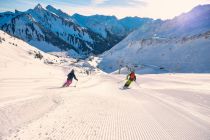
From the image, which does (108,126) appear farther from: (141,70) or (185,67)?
(141,70)

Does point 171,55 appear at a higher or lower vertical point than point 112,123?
higher

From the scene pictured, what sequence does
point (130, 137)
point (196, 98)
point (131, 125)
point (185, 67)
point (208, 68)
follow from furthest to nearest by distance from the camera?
point (185, 67)
point (208, 68)
point (196, 98)
point (131, 125)
point (130, 137)

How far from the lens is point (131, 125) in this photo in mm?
12797

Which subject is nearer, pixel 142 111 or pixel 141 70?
pixel 142 111

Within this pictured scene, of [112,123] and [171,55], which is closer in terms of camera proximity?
[112,123]

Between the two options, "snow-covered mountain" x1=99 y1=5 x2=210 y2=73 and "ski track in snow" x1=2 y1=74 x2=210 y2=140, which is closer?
"ski track in snow" x1=2 y1=74 x2=210 y2=140

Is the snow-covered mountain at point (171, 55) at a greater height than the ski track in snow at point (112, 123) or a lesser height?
greater

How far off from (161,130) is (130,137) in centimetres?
188

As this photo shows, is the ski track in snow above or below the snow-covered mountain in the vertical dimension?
below

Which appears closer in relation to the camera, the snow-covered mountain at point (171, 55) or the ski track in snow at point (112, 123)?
the ski track in snow at point (112, 123)

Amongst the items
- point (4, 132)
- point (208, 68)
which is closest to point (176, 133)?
point (4, 132)

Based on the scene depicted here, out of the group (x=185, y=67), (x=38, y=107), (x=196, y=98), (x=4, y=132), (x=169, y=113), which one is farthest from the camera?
(x=185, y=67)

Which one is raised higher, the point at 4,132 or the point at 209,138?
the point at 4,132

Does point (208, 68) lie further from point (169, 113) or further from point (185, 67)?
point (169, 113)
